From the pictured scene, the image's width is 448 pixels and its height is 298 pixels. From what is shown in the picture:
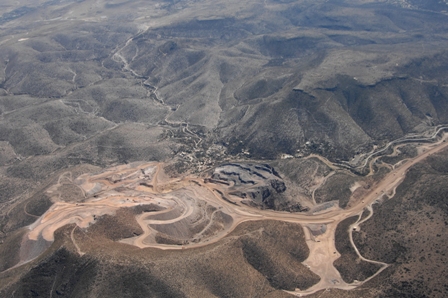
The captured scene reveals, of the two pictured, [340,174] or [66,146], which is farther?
[66,146]

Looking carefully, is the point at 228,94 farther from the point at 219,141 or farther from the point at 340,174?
the point at 340,174

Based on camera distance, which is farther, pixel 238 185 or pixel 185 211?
pixel 238 185

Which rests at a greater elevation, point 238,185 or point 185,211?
point 185,211

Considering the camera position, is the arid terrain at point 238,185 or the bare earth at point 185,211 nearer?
the arid terrain at point 238,185

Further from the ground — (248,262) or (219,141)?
(248,262)

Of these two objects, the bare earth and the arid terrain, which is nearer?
the arid terrain

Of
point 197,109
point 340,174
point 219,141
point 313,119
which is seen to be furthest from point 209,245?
point 197,109

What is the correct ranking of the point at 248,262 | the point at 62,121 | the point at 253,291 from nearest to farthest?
the point at 253,291
the point at 248,262
the point at 62,121

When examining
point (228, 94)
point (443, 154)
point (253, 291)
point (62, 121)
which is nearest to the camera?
point (253, 291)
